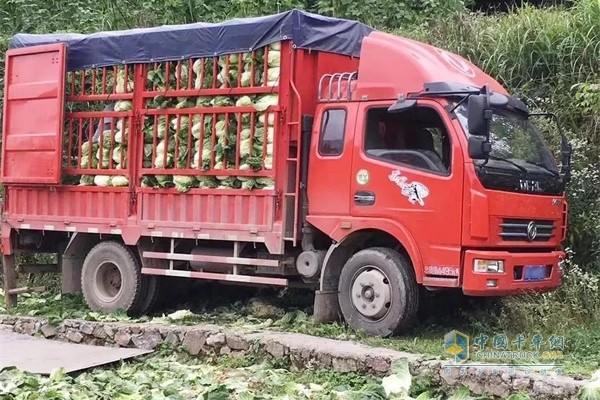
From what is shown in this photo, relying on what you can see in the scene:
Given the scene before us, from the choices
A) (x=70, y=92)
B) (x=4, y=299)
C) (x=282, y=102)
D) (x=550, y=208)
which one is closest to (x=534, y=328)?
(x=550, y=208)

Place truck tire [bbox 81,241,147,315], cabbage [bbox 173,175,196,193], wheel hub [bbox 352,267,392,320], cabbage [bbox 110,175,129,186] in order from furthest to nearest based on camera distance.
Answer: truck tire [bbox 81,241,147,315] → cabbage [bbox 110,175,129,186] → cabbage [bbox 173,175,196,193] → wheel hub [bbox 352,267,392,320]

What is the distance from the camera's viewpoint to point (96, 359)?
768cm

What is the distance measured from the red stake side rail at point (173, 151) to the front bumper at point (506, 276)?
6.29 feet

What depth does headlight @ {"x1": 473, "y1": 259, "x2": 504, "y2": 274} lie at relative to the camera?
282 inches

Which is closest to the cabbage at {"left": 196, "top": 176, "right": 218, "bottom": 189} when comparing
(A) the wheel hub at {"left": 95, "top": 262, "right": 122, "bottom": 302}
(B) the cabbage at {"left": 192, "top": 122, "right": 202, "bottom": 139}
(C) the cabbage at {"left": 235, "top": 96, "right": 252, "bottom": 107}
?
(B) the cabbage at {"left": 192, "top": 122, "right": 202, "bottom": 139}

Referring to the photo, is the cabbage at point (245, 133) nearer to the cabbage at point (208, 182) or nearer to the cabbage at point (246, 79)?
the cabbage at point (246, 79)

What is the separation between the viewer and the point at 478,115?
6.97 metres

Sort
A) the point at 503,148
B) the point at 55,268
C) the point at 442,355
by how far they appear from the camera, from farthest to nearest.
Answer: the point at 55,268 < the point at 503,148 < the point at 442,355

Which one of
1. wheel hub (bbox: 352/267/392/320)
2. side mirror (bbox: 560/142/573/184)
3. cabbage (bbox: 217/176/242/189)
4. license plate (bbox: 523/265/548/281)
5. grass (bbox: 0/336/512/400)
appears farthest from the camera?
cabbage (bbox: 217/176/242/189)

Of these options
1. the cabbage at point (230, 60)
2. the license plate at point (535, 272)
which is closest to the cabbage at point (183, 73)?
the cabbage at point (230, 60)

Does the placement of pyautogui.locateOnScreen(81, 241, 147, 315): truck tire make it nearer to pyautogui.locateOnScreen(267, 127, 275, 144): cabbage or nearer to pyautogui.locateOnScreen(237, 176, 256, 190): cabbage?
pyautogui.locateOnScreen(237, 176, 256, 190): cabbage

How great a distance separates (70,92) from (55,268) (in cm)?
243

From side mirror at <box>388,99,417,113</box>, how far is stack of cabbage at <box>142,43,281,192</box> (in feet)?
4.45

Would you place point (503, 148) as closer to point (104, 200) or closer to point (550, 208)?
point (550, 208)
